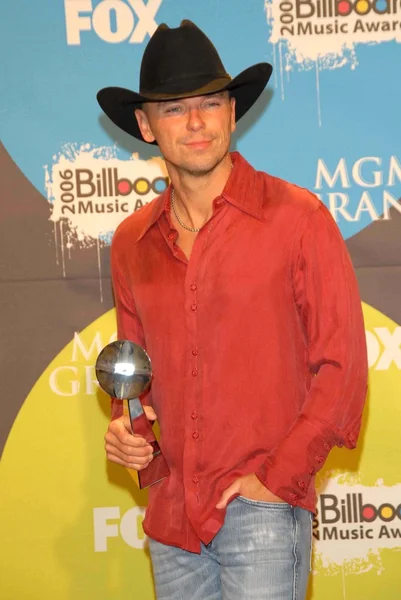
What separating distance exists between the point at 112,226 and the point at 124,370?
5.25ft

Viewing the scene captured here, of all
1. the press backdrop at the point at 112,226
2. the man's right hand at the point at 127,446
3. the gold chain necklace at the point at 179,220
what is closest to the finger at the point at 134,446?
the man's right hand at the point at 127,446

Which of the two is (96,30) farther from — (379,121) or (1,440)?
(1,440)

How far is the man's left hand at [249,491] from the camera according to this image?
2.35m

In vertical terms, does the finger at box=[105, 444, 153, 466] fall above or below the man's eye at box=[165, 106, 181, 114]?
below

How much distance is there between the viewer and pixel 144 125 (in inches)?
110

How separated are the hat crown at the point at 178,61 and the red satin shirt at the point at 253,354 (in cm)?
29

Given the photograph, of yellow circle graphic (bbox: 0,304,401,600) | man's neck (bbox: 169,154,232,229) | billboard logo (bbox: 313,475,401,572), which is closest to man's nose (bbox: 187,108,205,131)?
man's neck (bbox: 169,154,232,229)

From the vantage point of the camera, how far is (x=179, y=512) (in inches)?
99.5

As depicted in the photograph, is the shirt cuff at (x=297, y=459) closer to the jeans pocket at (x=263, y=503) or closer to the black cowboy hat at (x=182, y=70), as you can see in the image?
the jeans pocket at (x=263, y=503)

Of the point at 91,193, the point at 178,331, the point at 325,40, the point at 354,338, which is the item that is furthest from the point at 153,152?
the point at 354,338

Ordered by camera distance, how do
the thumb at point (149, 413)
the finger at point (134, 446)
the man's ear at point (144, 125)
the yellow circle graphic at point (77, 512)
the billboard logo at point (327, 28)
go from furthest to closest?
the yellow circle graphic at point (77, 512)
the billboard logo at point (327, 28)
the man's ear at point (144, 125)
the thumb at point (149, 413)
the finger at point (134, 446)

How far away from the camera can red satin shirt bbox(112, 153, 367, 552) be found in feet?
7.71

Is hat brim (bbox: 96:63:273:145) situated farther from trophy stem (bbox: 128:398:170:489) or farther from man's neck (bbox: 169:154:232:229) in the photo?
trophy stem (bbox: 128:398:170:489)

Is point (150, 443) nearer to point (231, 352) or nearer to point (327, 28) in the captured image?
point (231, 352)
